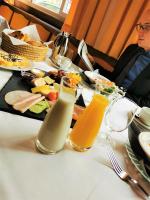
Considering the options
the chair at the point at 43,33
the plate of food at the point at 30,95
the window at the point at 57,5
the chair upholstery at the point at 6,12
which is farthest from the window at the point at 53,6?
the plate of food at the point at 30,95

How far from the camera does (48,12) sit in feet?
12.1

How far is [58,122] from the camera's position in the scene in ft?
1.96

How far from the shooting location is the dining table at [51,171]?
1.62 feet

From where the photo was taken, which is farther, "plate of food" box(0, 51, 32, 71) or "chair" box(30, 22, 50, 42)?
"chair" box(30, 22, 50, 42)

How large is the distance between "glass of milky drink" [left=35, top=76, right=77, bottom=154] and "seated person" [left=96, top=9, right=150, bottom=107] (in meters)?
1.29

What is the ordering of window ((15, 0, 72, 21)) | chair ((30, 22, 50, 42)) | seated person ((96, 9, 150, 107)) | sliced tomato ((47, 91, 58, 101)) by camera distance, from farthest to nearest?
window ((15, 0, 72, 21))
chair ((30, 22, 50, 42))
seated person ((96, 9, 150, 107))
sliced tomato ((47, 91, 58, 101))

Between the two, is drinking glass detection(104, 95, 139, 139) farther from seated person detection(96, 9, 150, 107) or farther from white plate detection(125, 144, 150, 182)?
seated person detection(96, 9, 150, 107)

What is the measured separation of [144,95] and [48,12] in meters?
2.45

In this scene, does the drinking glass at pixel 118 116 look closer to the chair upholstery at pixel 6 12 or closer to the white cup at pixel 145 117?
the white cup at pixel 145 117

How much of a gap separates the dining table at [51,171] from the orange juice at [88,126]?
0.03 metres

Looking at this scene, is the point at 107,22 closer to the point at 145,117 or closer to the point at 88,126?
the point at 145,117

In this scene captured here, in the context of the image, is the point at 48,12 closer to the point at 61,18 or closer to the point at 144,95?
the point at 61,18

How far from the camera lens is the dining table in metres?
0.50

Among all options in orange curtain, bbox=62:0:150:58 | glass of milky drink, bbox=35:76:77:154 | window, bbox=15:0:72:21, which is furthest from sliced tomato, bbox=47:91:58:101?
window, bbox=15:0:72:21
